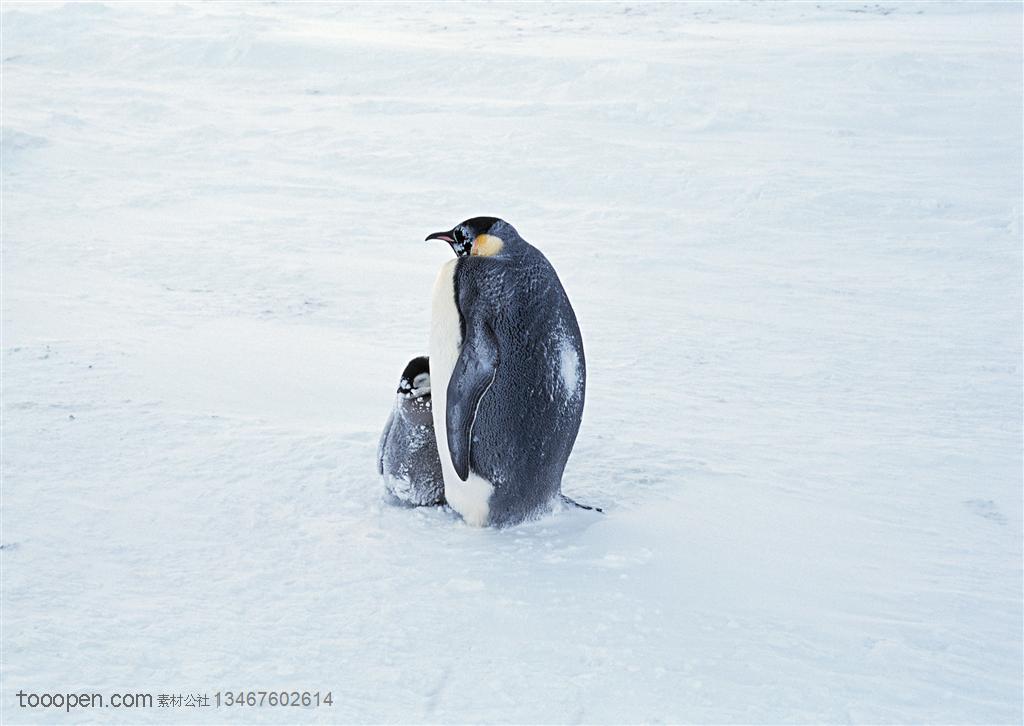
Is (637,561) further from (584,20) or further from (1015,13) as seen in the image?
(1015,13)

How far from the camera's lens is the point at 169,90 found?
10.2 m

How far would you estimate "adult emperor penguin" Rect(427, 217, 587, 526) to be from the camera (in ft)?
7.22

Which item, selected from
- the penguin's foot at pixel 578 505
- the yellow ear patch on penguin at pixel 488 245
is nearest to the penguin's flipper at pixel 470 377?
the yellow ear patch on penguin at pixel 488 245

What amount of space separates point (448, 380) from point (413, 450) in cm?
25

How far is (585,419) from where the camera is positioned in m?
3.08

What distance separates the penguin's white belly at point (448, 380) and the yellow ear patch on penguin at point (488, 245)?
0.06 metres

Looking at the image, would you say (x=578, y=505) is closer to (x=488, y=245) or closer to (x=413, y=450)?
(x=413, y=450)

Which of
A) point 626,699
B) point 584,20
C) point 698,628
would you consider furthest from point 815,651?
point 584,20

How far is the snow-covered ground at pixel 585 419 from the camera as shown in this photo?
5.76 ft

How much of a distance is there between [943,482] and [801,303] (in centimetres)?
208

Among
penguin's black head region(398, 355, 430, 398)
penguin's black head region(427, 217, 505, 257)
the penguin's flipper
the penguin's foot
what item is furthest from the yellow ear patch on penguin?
the penguin's foot

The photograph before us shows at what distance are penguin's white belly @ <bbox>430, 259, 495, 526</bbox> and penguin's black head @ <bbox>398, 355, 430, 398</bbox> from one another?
12cm

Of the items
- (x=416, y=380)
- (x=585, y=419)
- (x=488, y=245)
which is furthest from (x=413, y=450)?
(x=585, y=419)

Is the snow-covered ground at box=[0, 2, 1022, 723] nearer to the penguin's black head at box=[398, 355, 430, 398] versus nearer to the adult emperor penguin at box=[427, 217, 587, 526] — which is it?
the adult emperor penguin at box=[427, 217, 587, 526]
